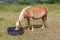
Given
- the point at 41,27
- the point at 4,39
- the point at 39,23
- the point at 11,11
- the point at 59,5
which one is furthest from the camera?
the point at 59,5

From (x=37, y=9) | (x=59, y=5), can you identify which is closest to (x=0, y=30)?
(x=37, y=9)

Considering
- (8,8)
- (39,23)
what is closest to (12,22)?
(39,23)

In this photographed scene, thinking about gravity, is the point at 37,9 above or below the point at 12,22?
above

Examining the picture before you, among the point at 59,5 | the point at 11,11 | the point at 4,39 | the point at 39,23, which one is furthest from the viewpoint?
the point at 59,5

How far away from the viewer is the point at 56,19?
10656 mm

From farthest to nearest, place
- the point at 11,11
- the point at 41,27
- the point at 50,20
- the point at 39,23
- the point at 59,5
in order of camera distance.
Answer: the point at 59,5, the point at 11,11, the point at 50,20, the point at 39,23, the point at 41,27

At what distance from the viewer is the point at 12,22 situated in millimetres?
9969

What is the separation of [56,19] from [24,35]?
3198mm

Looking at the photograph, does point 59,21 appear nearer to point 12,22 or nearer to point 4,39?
point 12,22

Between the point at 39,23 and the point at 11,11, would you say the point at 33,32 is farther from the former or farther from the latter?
the point at 11,11

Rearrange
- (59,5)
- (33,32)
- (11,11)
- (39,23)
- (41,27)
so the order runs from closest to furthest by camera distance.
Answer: (33,32)
(41,27)
(39,23)
(11,11)
(59,5)

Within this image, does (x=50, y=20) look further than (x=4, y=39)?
Yes

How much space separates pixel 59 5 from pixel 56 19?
4.21 m

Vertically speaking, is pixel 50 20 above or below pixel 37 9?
below
